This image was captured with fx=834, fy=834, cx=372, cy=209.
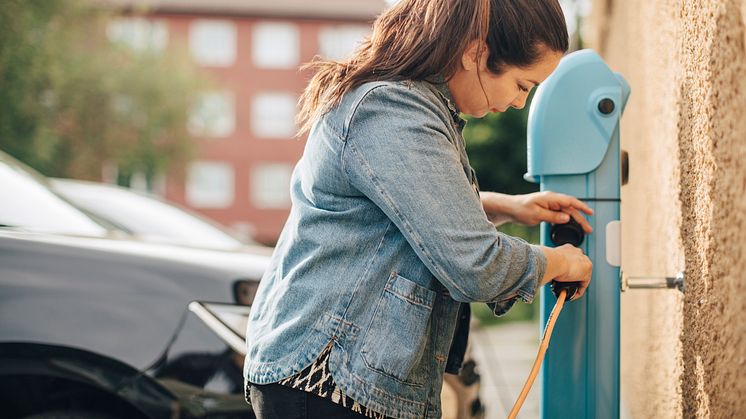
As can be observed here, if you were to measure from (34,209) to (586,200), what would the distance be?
6.27ft

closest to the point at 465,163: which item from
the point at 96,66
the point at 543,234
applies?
the point at 543,234

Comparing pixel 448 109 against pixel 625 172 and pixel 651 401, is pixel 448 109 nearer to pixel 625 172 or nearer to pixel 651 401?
pixel 625 172

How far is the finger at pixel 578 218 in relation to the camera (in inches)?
70.0

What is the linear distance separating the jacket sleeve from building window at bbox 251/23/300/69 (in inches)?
1177

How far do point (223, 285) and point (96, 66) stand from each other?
16220 mm

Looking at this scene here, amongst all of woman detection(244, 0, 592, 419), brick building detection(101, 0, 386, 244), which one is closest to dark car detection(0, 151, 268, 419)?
woman detection(244, 0, 592, 419)

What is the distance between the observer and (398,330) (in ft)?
4.55

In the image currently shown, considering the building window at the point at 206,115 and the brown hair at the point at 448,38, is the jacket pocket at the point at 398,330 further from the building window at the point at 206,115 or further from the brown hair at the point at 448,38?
the building window at the point at 206,115

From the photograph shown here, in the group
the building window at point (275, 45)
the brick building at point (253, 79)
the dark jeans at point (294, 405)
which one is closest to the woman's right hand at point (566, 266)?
the dark jeans at point (294, 405)

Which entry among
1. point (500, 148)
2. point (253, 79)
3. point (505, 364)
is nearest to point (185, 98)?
point (253, 79)

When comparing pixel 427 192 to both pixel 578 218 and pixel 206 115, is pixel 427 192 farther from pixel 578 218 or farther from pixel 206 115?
pixel 206 115

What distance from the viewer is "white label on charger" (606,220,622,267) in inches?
72.0

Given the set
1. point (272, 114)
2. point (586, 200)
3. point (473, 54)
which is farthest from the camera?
point (272, 114)

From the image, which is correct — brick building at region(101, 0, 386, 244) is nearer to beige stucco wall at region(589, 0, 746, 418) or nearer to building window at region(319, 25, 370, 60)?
building window at region(319, 25, 370, 60)
